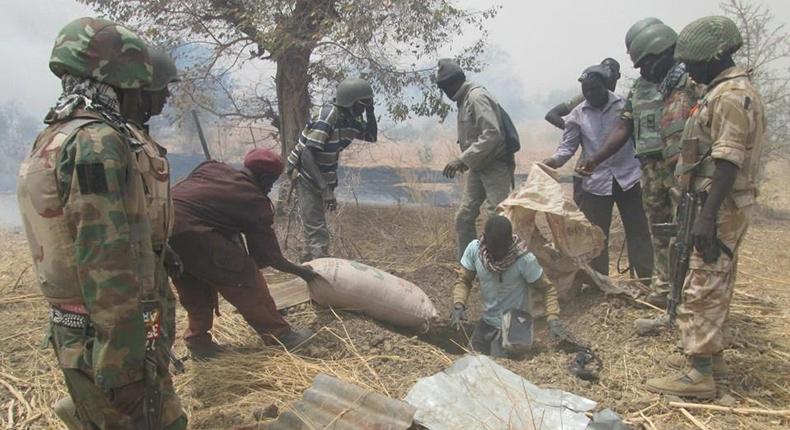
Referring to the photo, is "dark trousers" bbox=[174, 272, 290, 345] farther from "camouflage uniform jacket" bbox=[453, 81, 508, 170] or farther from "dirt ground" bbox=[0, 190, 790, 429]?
"camouflage uniform jacket" bbox=[453, 81, 508, 170]

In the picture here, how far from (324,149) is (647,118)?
8.01 feet

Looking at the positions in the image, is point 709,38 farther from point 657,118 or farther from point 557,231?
point 557,231

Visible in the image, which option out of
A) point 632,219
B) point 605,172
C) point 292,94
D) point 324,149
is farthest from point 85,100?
point 292,94

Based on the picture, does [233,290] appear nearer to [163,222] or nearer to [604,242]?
[163,222]

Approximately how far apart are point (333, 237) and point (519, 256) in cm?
330

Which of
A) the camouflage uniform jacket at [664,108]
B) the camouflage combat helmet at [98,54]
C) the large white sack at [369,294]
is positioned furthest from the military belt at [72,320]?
the camouflage uniform jacket at [664,108]

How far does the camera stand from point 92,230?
1.57 meters

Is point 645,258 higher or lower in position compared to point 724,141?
lower

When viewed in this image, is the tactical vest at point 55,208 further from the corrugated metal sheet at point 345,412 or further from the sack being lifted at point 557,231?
the sack being lifted at point 557,231

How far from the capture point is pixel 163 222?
77.0 inches

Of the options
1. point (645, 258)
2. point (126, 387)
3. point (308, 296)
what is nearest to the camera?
point (126, 387)

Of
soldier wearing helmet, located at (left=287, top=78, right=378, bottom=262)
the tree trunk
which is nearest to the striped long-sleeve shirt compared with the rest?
soldier wearing helmet, located at (left=287, top=78, right=378, bottom=262)

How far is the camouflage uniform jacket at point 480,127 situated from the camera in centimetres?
449

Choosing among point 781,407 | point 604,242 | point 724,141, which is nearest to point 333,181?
point 604,242
